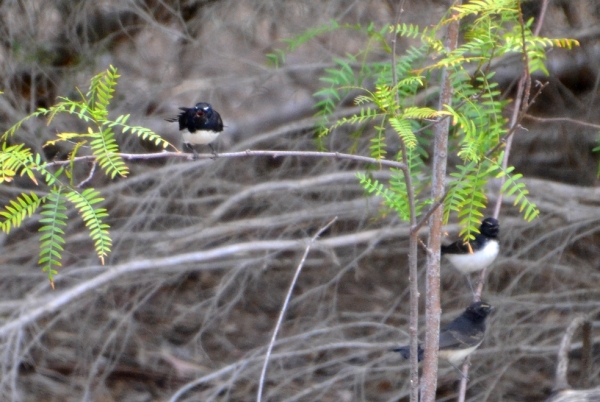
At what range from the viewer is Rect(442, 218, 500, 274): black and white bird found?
3969 mm

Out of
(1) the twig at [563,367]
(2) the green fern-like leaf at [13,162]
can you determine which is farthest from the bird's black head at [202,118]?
(2) the green fern-like leaf at [13,162]

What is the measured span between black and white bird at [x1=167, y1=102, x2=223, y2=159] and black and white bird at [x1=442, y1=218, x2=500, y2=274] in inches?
56.2

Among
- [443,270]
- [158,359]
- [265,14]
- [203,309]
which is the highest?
[265,14]

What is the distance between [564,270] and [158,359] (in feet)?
10.2

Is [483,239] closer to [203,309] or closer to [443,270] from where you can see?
[443,270]

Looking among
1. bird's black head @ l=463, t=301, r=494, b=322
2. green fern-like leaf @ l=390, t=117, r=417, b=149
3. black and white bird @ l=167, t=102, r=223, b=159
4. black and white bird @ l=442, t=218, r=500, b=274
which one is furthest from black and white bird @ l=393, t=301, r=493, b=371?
green fern-like leaf @ l=390, t=117, r=417, b=149

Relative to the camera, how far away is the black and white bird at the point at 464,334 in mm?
3717

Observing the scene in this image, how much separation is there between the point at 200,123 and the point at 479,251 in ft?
5.27

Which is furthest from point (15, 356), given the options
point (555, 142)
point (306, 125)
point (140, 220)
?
point (555, 142)

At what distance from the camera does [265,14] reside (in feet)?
15.9

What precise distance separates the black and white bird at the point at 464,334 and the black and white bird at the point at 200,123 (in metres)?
1.40

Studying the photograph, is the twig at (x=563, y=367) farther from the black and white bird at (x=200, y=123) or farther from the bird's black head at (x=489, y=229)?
the black and white bird at (x=200, y=123)

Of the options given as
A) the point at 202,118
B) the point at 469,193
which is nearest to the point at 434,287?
the point at 469,193

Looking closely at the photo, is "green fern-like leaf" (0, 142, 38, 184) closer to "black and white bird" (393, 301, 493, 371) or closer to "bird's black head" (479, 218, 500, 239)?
"black and white bird" (393, 301, 493, 371)
